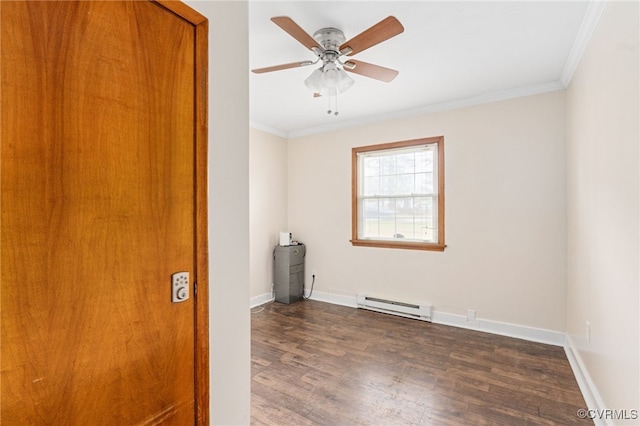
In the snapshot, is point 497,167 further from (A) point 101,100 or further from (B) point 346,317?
(A) point 101,100

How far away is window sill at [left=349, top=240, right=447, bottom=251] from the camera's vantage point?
368 cm

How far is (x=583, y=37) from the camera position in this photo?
216 cm

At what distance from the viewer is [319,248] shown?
4.64m

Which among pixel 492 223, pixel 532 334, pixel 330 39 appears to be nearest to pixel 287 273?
pixel 492 223

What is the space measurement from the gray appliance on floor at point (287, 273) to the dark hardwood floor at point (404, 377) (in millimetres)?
846

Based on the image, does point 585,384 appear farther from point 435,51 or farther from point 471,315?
point 435,51

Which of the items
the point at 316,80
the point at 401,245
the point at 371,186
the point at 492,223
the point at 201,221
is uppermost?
the point at 316,80

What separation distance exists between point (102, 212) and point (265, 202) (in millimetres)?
3570

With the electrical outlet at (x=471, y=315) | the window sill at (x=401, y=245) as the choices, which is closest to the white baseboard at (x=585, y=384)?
the electrical outlet at (x=471, y=315)

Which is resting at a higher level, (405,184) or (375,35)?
(375,35)

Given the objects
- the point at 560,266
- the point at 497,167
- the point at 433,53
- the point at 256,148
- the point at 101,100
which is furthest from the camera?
the point at 256,148

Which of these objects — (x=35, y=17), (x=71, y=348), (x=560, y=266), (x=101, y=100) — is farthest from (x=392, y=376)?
(x=35, y=17)

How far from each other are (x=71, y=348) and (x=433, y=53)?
2823 millimetres

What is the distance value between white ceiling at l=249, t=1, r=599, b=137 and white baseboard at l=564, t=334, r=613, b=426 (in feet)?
7.95
